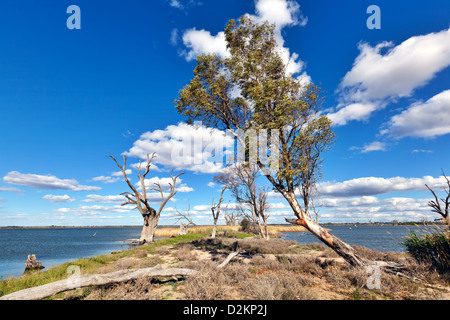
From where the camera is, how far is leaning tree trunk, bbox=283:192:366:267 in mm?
9008

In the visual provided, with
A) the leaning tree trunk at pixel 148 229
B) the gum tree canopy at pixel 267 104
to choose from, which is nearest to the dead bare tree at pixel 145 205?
the leaning tree trunk at pixel 148 229

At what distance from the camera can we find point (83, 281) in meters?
6.25

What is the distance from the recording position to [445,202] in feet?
41.7

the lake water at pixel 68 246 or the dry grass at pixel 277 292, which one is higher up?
the dry grass at pixel 277 292

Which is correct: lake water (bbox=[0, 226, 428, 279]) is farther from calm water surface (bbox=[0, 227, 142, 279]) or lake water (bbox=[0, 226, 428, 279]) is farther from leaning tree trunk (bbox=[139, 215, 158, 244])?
leaning tree trunk (bbox=[139, 215, 158, 244])

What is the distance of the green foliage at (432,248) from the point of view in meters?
8.27

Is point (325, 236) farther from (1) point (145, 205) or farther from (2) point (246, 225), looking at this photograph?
(2) point (246, 225)

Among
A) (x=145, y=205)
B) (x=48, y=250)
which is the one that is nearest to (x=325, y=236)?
(x=145, y=205)

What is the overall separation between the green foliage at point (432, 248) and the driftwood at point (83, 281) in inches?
→ 397

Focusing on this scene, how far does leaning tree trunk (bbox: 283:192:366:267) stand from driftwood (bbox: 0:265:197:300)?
18.2 ft

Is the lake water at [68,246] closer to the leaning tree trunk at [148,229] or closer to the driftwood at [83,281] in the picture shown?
the leaning tree trunk at [148,229]

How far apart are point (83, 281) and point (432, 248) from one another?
45.6 feet

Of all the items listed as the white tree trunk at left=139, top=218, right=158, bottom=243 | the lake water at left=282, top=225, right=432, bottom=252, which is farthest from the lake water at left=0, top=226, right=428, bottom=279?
the white tree trunk at left=139, top=218, right=158, bottom=243
